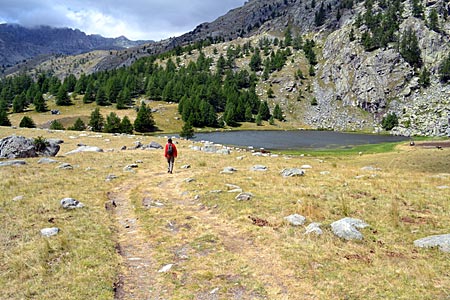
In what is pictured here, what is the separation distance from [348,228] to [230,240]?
486cm

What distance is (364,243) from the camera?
11.8 metres

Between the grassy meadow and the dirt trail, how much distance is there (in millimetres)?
64

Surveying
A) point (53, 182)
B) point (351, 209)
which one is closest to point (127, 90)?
point (53, 182)

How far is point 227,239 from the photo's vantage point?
1286cm

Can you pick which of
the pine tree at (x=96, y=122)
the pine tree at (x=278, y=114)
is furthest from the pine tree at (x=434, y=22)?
the pine tree at (x=96, y=122)

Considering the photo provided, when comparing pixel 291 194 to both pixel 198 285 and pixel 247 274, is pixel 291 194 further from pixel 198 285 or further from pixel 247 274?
pixel 198 285

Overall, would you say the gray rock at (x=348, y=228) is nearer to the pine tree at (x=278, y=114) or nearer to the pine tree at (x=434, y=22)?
the pine tree at (x=278, y=114)

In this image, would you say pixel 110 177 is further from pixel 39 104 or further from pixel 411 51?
pixel 411 51

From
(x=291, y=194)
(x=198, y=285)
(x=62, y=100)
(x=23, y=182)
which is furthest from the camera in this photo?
(x=62, y=100)

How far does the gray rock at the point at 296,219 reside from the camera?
45.5 ft

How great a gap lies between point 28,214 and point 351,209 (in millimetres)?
15847

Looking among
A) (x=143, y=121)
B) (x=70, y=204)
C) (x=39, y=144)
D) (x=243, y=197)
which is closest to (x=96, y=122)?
(x=143, y=121)

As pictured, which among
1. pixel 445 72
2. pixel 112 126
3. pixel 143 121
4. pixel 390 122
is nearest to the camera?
pixel 112 126

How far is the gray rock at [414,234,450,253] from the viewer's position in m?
10.9
